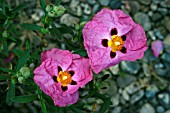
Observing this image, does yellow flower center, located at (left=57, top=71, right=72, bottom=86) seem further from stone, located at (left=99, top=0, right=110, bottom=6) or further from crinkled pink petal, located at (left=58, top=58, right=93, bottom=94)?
stone, located at (left=99, top=0, right=110, bottom=6)

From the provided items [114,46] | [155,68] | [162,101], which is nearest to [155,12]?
[155,68]

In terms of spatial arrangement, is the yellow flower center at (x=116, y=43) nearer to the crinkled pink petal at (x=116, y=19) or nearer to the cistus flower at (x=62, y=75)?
the crinkled pink petal at (x=116, y=19)

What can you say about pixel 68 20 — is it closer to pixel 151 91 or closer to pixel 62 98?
pixel 151 91

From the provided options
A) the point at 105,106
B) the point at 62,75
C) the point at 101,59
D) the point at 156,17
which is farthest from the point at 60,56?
the point at 156,17

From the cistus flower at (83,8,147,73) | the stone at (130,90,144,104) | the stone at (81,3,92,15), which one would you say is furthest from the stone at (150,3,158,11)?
the cistus flower at (83,8,147,73)

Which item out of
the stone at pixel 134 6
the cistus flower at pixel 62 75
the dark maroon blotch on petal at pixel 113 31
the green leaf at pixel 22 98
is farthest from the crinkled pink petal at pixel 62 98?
the stone at pixel 134 6

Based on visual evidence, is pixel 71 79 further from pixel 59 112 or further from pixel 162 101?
pixel 162 101

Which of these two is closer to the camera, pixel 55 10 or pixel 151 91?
pixel 55 10
